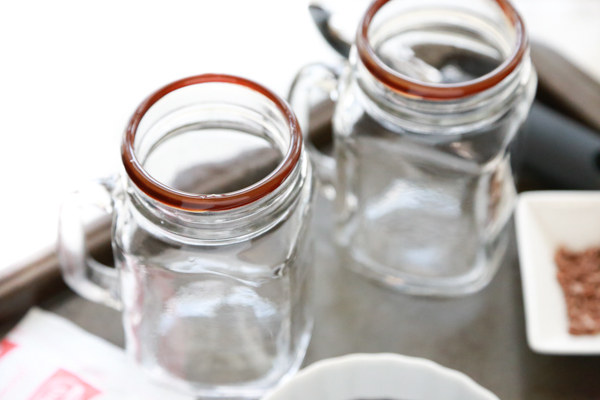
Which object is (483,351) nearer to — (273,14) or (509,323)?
(509,323)

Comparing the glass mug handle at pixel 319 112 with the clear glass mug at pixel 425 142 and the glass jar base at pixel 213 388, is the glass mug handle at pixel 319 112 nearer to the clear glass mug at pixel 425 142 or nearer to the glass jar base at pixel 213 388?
the clear glass mug at pixel 425 142

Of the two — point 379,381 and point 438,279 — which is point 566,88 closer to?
point 438,279

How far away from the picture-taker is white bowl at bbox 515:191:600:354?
0.47 meters

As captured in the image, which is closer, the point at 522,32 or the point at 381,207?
the point at 522,32

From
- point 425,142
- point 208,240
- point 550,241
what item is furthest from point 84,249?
point 550,241

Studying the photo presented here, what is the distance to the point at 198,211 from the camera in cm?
36

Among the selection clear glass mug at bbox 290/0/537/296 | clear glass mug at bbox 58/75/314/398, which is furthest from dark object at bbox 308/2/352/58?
clear glass mug at bbox 58/75/314/398

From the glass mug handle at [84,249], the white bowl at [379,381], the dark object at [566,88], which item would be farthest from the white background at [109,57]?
the white bowl at [379,381]

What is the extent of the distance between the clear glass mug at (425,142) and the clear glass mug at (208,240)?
0.07 meters

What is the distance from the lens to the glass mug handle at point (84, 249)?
0.42 metres

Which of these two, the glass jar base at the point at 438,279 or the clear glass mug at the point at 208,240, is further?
the glass jar base at the point at 438,279

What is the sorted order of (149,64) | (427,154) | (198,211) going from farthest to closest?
1. (149,64)
2. (427,154)
3. (198,211)

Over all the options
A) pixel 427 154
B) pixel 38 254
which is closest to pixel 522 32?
pixel 427 154

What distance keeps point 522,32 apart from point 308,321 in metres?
0.23
